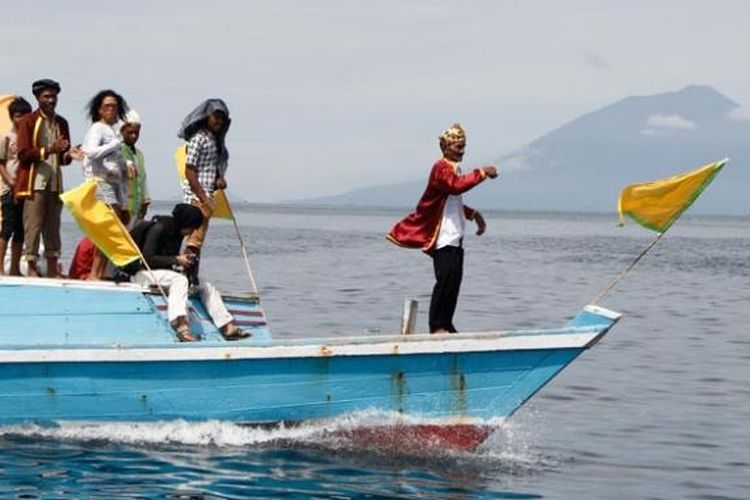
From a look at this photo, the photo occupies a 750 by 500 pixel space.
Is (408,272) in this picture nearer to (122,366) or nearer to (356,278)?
(356,278)

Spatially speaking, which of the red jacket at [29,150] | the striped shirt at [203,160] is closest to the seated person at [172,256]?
the striped shirt at [203,160]

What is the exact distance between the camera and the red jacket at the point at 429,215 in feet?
39.9

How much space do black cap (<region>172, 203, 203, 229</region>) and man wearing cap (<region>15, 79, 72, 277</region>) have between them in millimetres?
1056

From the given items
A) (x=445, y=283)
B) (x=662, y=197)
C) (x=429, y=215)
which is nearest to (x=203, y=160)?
(x=429, y=215)

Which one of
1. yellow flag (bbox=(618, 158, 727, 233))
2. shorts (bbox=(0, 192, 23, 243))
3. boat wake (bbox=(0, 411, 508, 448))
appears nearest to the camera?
yellow flag (bbox=(618, 158, 727, 233))

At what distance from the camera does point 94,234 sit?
12516 mm

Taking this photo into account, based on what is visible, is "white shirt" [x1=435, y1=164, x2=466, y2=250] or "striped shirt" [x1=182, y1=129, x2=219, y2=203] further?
"striped shirt" [x1=182, y1=129, x2=219, y2=203]

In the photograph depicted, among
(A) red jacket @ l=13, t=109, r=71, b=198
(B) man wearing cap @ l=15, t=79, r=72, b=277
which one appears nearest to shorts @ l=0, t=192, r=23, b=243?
(B) man wearing cap @ l=15, t=79, r=72, b=277

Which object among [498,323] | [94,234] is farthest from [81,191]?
[498,323]

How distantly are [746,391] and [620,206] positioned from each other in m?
7.86

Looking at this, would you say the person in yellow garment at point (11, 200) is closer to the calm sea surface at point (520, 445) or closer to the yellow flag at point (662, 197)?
the calm sea surface at point (520, 445)

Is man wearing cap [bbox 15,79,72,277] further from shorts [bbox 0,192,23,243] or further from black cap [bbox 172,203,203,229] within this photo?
black cap [bbox 172,203,203,229]

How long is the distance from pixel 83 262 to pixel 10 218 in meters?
0.76

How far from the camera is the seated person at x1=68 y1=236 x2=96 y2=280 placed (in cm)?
1335
